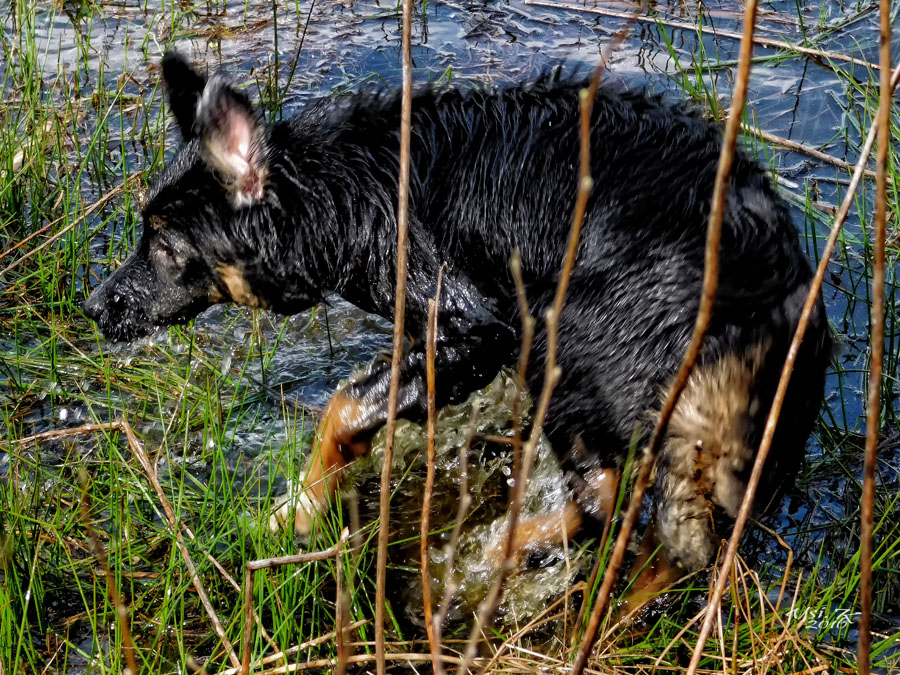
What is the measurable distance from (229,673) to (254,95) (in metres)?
4.22

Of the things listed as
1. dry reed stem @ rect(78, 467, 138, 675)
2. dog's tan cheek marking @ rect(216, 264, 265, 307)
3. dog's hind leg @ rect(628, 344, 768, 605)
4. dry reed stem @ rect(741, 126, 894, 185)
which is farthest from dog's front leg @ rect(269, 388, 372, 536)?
dry reed stem @ rect(741, 126, 894, 185)

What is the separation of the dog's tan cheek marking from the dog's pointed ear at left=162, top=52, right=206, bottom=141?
0.47 metres

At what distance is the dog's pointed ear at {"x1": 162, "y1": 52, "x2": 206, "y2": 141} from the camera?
380 centimetres

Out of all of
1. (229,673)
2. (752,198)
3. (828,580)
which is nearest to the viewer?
(229,673)

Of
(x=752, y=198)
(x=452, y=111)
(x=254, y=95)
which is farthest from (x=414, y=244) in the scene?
(x=254, y=95)

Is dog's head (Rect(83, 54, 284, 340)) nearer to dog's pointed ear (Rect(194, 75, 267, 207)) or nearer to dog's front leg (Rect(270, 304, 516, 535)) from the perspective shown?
dog's pointed ear (Rect(194, 75, 267, 207))

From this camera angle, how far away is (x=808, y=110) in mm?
5801

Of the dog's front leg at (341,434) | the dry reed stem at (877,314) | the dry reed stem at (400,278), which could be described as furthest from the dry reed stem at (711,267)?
the dog's front leg at (341,434)

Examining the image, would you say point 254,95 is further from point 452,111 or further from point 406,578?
point 406,578

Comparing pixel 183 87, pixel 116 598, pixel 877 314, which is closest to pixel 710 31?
pixel 183 87

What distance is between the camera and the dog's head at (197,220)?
357 cm

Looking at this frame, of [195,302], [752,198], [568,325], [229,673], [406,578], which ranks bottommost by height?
[406,578]

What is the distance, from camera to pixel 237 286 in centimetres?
390

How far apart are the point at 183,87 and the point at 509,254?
4.40 feet
